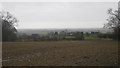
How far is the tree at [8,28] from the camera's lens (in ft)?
104

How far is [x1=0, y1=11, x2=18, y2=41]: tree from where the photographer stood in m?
31.7

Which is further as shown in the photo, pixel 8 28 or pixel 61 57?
pixel 8 28

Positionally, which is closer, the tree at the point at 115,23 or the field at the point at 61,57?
the field at the point at 61,57

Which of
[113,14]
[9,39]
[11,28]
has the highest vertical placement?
[113,14]

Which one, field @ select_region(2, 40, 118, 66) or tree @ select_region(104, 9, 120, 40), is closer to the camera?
field @ select_region(2, 40, 118, 66)

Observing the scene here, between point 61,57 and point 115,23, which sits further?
point 115,23

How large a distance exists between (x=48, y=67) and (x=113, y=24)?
27402 mm

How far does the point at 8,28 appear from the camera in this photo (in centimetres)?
3303

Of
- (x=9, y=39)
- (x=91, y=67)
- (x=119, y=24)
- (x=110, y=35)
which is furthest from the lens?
(x=110, y=35)

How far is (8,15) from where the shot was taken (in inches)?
1353

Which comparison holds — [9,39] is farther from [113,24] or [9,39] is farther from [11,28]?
[113,24]

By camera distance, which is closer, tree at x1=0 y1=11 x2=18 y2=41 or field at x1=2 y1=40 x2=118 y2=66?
field at x1=2 y1=40 x2=118 y2=66

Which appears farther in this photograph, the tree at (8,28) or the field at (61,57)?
the tree at (8,28)

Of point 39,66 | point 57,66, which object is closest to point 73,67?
point 57,66
